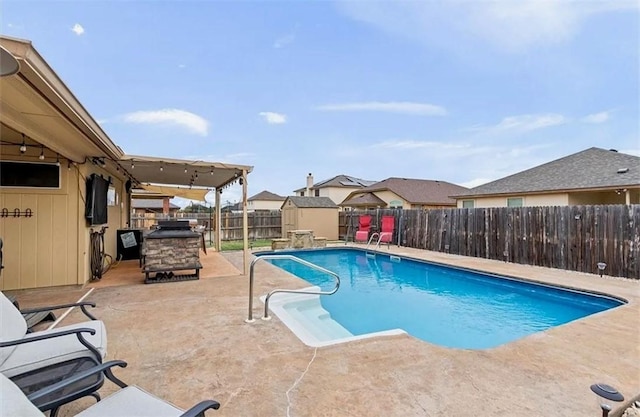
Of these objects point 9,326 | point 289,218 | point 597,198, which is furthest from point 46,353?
point 597,198

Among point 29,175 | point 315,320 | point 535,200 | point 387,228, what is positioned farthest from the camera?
point 387,228

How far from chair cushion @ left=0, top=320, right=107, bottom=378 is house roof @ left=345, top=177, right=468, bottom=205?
2215 cm

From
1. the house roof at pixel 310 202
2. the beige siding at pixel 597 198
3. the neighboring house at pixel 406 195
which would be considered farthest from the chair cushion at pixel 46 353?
the neighboring house at pixel 406 195

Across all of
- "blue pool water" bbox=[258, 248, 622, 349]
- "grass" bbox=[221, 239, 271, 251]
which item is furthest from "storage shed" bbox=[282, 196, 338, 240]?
"blue pool water" bbox=[258, 248, 622, 349]

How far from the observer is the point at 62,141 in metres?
4.93

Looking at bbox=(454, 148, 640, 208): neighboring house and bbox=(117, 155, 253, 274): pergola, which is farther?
bbox=(454, 148, 640, 208): neighboring house

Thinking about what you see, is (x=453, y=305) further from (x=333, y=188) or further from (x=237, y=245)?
(x=333, y=188)

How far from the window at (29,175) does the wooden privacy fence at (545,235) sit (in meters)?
11.5

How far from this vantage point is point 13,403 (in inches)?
48.9

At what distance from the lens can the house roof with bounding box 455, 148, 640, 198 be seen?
1241 centimetres

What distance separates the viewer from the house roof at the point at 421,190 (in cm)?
2369

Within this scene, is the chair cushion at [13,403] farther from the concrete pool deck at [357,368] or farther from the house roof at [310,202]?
the house roof at [310,202]

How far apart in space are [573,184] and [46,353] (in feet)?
54.1

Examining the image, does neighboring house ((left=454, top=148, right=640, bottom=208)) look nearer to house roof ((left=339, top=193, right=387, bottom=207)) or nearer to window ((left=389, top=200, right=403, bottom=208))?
window ((left=389, top=200, right=403, bottom=208))
